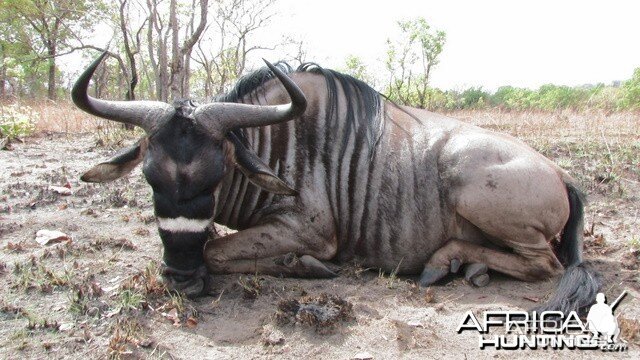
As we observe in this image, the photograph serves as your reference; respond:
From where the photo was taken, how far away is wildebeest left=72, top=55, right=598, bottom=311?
337 cm

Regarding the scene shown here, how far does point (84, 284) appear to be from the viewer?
3391 mm

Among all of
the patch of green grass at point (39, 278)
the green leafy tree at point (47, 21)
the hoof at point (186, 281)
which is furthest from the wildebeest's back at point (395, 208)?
the green leafy tree at point (47, 21)

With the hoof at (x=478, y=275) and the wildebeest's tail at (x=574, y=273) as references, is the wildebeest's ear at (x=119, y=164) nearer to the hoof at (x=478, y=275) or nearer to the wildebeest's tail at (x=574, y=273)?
the hoof at (x=478, y=275)

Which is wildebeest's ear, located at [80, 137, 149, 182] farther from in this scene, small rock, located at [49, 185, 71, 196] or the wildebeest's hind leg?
small rock, located at [49, 185, 71, 196]

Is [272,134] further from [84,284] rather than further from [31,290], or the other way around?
[31,290]

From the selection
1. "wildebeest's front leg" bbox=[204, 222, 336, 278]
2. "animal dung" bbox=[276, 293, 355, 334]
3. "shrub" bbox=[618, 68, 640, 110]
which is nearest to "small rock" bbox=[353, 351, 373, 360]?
"animal dung" bbox=[276, 293, 355, 334]

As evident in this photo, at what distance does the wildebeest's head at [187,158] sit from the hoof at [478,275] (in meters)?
1.36

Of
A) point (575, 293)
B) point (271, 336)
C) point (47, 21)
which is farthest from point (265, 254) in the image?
point (47, 21)

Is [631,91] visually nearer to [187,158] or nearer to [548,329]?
[548,329]

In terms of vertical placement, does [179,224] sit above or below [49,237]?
above

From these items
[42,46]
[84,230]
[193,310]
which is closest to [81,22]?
[42,46]

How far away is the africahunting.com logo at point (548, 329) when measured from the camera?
9.37ft

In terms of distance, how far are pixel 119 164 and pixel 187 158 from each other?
64 centimetres

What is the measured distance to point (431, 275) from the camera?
3801mm
